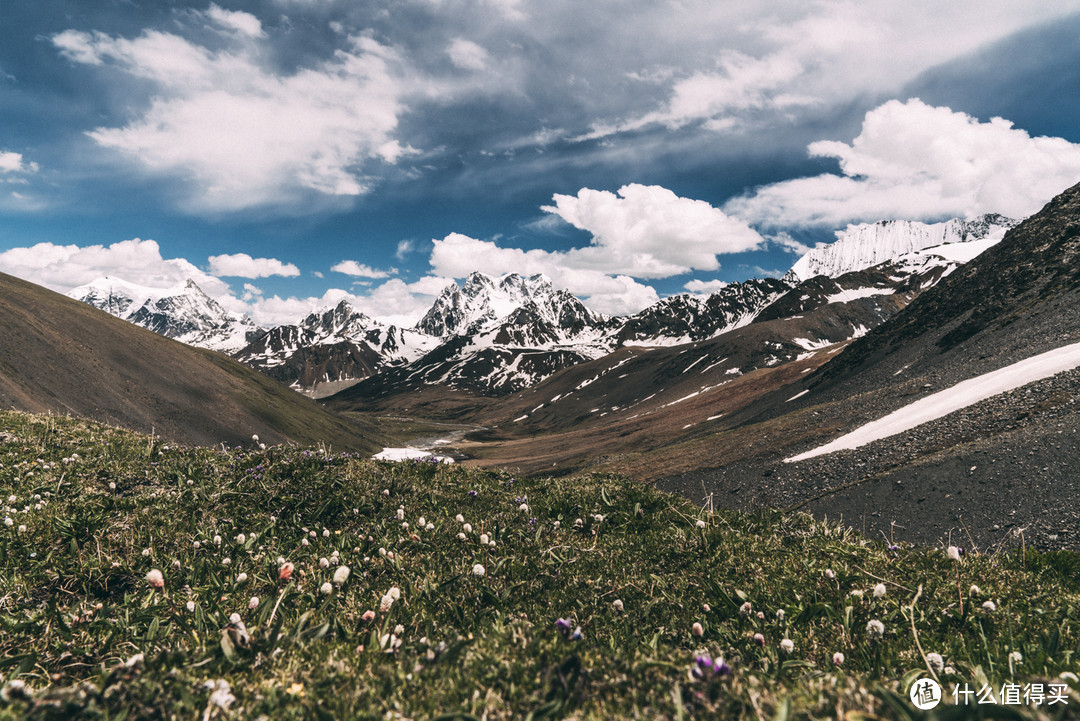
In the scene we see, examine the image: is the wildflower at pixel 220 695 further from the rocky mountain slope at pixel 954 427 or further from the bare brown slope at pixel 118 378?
the bare brown slope at pixel 118 378

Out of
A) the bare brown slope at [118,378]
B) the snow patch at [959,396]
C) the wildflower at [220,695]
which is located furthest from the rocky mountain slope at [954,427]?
the bare brown slope at [118,378]

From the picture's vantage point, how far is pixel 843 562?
20.5 ft

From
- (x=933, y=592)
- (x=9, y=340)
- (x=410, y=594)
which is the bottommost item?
(x=933, y=592)

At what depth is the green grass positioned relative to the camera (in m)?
2.95

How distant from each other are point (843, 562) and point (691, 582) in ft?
7.24

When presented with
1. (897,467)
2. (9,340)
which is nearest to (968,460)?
(897,467)

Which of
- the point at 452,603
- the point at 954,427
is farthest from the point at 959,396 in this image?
the point at 452,603

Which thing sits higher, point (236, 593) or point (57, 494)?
point (57, 494)

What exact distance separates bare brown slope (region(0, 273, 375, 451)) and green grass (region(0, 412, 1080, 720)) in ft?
202

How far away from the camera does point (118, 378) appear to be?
3615 inches

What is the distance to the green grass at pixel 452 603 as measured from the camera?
9.66ft

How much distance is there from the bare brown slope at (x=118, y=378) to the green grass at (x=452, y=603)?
2426 inches

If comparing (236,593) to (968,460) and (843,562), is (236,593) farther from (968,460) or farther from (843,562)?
(968,460)

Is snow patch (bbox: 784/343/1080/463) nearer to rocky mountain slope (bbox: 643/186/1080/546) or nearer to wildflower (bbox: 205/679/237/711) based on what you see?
rocky mountain slope (bbox: 643/186/1080/546)
